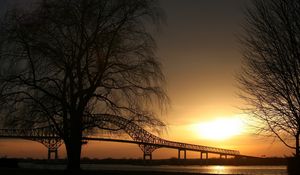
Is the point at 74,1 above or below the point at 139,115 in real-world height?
above

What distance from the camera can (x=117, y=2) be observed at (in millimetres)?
30219

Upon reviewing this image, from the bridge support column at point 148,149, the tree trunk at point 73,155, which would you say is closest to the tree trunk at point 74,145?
the tree trunk at point 73,155

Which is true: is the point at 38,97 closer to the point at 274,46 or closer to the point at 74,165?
the point at 74,165

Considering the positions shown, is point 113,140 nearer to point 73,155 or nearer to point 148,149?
point 148,149

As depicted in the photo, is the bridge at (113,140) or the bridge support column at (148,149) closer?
the bridge at (113,140)

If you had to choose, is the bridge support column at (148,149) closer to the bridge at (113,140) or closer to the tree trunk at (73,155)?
the bridge at (113,140)

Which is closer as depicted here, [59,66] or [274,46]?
[274,46]

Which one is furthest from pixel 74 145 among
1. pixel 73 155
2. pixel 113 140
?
pixel 113 140

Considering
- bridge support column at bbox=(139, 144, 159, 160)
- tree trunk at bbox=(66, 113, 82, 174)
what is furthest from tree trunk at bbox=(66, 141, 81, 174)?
bridge support column at bbox=(139, 144, 159, 160)

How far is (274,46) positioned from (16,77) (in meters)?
16.0

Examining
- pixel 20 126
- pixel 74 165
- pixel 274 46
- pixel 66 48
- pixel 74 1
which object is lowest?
pixel 74 165

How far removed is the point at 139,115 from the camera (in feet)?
96.0

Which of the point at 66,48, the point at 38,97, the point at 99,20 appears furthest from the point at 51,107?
→ the point at 99,20

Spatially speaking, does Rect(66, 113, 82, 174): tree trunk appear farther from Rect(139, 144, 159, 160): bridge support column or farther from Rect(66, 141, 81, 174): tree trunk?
Rect(139, 144, 159, 160): bridge support column
